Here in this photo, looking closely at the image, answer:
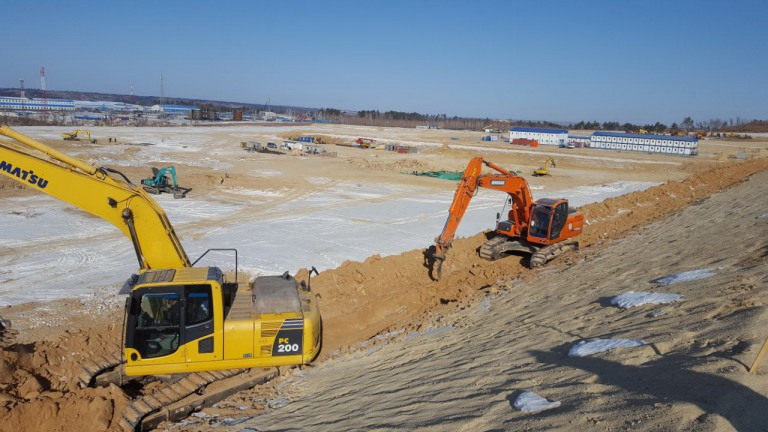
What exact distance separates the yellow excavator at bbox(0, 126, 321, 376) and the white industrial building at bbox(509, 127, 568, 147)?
8329 cm

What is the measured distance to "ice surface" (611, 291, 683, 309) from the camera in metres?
8.23

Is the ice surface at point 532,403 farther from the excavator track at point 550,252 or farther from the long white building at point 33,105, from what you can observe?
the long white building at point 33,105

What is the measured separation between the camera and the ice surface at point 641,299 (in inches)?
324

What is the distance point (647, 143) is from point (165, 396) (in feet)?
258

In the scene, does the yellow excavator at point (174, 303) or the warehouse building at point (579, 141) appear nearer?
the yellow excavator at point (174, 303)

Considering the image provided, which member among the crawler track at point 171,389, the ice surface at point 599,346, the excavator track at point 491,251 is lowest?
the crawler track at point 171,389

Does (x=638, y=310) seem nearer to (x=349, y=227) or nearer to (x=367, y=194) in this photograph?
(x=349, y=227)

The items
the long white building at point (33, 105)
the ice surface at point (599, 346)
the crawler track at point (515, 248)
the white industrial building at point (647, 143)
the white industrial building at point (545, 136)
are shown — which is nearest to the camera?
the ice surface at point (599, 346)

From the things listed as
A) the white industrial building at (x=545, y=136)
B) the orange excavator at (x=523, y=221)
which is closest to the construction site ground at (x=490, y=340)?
the orange excavator at (x=523, y=221)

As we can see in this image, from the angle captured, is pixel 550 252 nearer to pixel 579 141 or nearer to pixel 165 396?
pixel 165 396

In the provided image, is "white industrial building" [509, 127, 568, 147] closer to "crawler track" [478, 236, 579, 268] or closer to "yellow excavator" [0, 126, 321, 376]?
"crawler track" [478, 236, 579, 268]

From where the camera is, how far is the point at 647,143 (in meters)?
73.4

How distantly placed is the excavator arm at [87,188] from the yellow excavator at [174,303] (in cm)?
2

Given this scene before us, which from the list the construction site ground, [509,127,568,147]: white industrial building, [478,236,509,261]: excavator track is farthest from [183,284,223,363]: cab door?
[509,127,568,147]: white industrial building
